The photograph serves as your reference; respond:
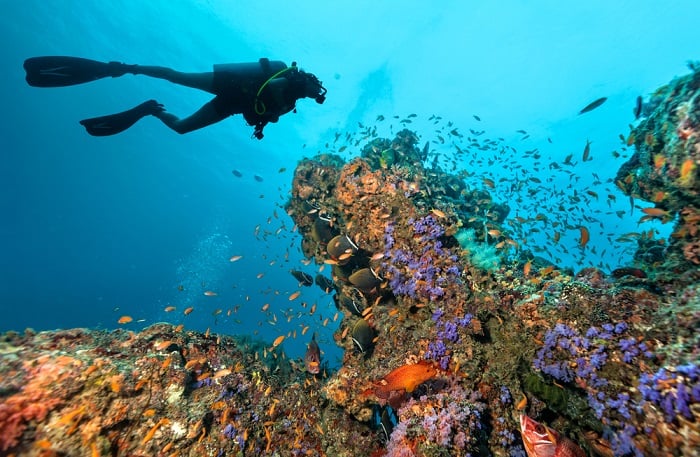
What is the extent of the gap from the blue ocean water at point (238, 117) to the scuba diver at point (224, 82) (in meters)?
3.51

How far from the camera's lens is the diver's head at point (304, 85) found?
6.74 meters

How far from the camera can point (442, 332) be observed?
5.21 m

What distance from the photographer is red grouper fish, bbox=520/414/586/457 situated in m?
3.13

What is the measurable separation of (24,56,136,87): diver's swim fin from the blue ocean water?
527cm

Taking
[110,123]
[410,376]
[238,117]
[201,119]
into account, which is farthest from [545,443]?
[238,117]

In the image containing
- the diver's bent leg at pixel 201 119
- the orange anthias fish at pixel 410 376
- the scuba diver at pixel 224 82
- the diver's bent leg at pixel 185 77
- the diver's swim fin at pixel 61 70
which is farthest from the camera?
the diver's bent leg at pixel 201 119

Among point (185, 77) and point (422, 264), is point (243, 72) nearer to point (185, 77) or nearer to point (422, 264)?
point (185, 77)

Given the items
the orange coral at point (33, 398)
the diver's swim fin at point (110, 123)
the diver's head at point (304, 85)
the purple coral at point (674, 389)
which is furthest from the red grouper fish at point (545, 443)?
the diver's swim fin at point (110, 123)

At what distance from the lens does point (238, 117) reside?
147 feet

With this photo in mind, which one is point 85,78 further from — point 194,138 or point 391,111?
point 194,138

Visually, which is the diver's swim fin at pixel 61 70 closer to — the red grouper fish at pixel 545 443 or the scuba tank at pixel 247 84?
the scuba tank at pixel 247 84

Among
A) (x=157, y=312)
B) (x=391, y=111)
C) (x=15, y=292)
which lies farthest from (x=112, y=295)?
(x=391, y=111)

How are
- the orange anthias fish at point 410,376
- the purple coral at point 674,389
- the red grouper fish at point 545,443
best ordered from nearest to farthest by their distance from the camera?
1. the purple coral at point 674,389
2. the red grouper fish at point 545,443
3. the orange anthias fish at point 410,376

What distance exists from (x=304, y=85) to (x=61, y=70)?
5.19 metres
